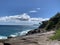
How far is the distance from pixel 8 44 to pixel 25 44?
96 centimetres

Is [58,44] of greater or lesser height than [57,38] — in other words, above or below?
below

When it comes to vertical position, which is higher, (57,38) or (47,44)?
(57,38)

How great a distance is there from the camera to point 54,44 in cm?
1184

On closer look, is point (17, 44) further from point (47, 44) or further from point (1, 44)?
point (47, 44)

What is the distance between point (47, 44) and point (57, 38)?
2510 millimetres

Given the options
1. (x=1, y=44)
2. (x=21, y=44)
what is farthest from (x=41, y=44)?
(x=1, y=44)

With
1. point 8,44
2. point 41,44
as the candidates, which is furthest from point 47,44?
point 8,44

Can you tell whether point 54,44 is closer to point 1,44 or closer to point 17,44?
point 17,44

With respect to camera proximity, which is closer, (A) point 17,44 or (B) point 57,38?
(A) point 17,44

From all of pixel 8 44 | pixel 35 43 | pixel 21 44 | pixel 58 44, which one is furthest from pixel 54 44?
pixel 8 44

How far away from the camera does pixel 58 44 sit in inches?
467

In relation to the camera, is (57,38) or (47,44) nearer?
(47,44)

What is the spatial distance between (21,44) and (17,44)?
0.70 ft

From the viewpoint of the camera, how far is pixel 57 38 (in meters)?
14.2
